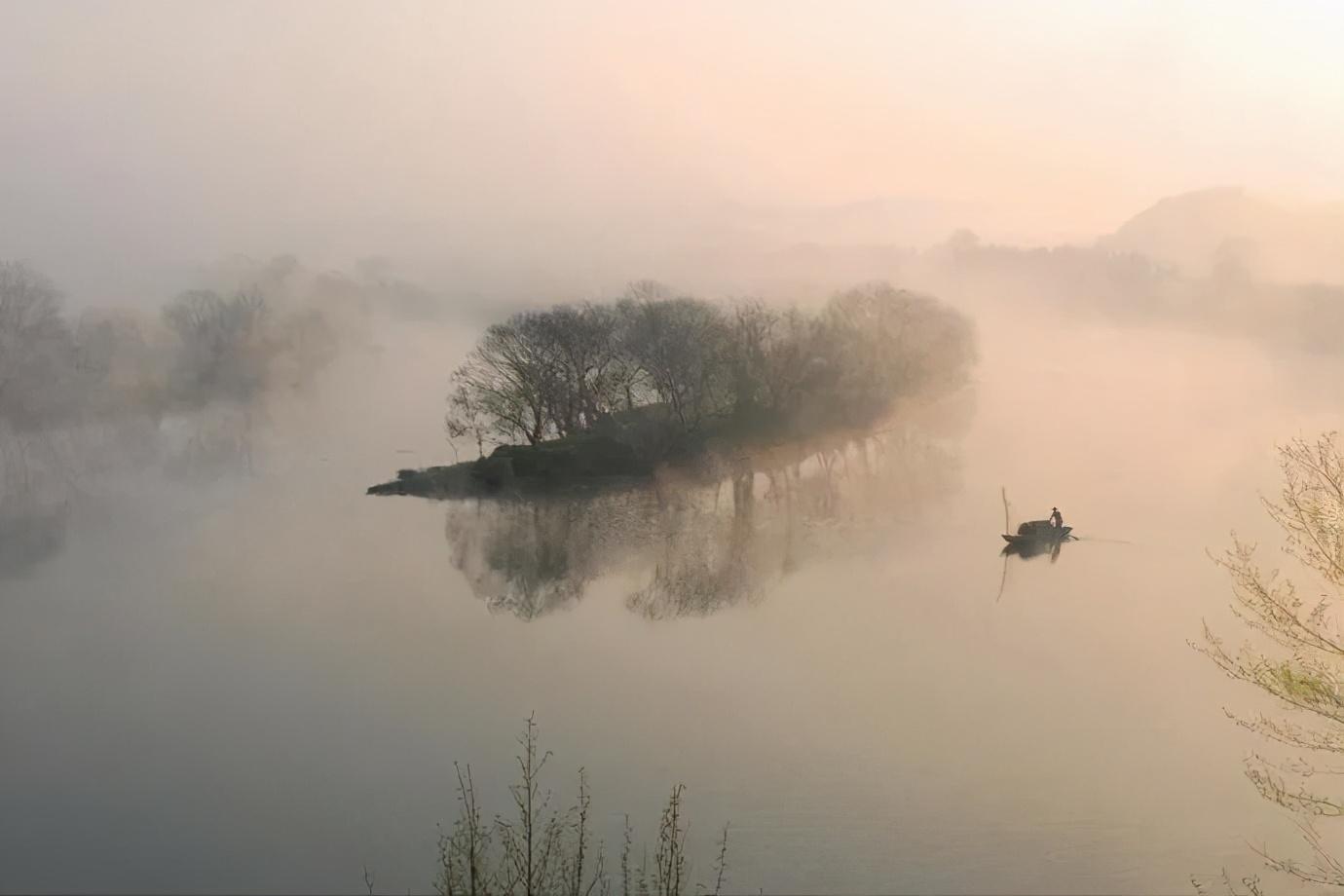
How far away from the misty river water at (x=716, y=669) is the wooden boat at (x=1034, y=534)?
1.8 inches

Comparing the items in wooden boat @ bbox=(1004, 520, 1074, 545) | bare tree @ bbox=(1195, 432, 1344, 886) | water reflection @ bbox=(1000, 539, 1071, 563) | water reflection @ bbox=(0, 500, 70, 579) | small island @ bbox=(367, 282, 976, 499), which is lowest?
bare tree @ bbox=(1195, 432, 1344, 886)

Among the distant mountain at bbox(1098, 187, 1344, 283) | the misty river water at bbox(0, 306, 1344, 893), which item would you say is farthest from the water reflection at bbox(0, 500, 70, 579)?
the distant mountain at bbox(1098, 187, 1344, 283)

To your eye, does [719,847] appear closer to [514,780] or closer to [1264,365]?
[514,780]

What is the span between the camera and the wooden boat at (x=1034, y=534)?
2.57 meters

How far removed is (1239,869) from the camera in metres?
2.56

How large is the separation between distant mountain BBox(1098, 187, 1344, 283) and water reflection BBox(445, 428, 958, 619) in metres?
0.88

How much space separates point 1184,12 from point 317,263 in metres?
2.47

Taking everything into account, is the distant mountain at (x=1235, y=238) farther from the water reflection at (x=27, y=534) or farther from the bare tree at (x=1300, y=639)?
the water reflection at (x=27, y=534)

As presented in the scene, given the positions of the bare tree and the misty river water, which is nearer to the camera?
the misty river water

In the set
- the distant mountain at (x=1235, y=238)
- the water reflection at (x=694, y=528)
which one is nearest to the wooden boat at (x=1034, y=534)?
the water reflection at (x=694, y=528)

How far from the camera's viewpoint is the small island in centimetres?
247

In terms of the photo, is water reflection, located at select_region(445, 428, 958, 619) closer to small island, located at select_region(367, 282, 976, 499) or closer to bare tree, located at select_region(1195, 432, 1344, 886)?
small island, located at select_region(367, 282, 976, 499)

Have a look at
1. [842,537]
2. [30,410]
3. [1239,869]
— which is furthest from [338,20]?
[1239,869]

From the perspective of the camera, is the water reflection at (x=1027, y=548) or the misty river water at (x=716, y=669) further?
the water reflection at (x=1027, y=548)
